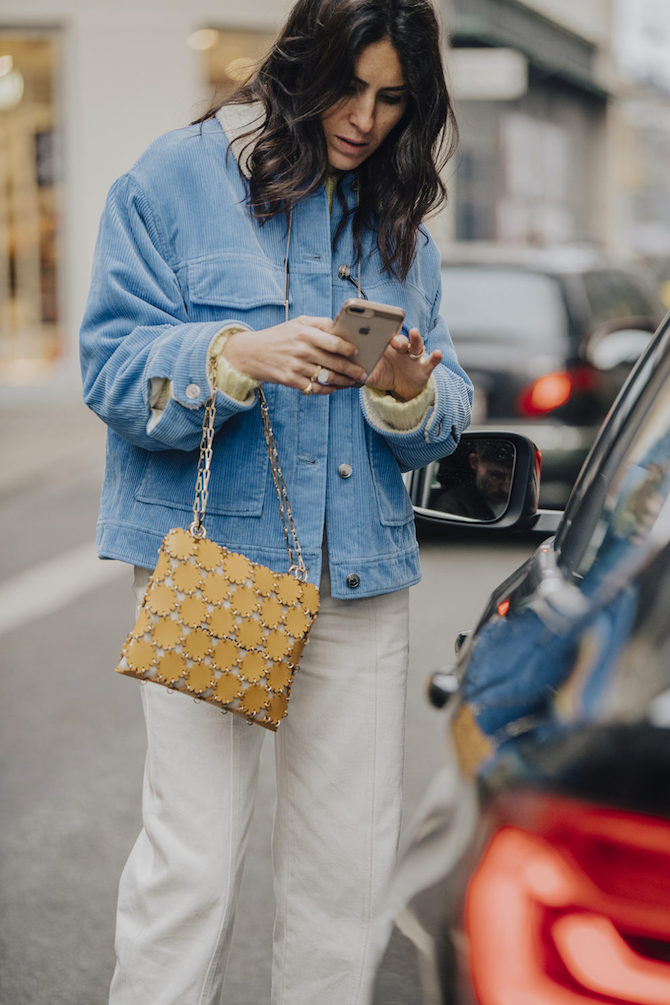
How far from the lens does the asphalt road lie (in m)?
3.23

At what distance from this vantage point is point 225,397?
79.4 inches

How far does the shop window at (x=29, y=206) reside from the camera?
15.3 meters

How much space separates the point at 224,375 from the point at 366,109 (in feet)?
1.67

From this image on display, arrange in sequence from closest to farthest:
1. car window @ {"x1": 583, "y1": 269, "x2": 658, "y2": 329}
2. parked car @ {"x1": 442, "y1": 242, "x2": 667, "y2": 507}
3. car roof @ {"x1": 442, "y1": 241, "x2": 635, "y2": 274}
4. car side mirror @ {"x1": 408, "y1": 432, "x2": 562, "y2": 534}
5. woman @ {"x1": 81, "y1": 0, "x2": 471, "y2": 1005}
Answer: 1. woman @ {"x1": 81, "y1": 0, "x2": 471, "y2": 1005}
2. car side mirror @ {"x1": 408, "y1": 432, "x2": 562, "y2": 534}
3. parked car @ {"x1": 442, "y1": 242, "x2": 667, "y2": 507}
4. car roof @ {"x1": 442, "y1": 241, "x2": 635, "y2": 274}
5. car window @ {"x1": 583, "y1": 269, "x2": 658, "y2": 329}

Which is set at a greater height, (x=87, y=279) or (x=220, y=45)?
(x=220, y=45)

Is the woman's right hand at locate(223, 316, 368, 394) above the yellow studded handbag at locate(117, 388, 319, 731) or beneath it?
above

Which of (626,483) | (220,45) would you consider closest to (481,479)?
(626,483)

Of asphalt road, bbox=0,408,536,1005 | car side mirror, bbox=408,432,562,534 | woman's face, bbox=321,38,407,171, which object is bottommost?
asphalt road, bbox=0,408,536,1005

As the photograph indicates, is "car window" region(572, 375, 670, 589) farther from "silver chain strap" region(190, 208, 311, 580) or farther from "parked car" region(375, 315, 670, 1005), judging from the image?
"silver chain strap" region(190, 208, 311, 580)

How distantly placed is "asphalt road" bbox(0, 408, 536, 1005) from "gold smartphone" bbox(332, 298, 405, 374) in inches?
23.8

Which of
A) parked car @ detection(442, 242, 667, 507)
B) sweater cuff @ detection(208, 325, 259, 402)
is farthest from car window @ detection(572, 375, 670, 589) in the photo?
parked car @ detection(442, 242, 667, 507)

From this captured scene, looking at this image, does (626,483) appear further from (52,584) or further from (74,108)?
(74,108)

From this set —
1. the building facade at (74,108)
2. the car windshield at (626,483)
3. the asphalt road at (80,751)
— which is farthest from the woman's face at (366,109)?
the building facade at (74,108)

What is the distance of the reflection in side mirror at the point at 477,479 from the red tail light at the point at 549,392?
5468 mm
